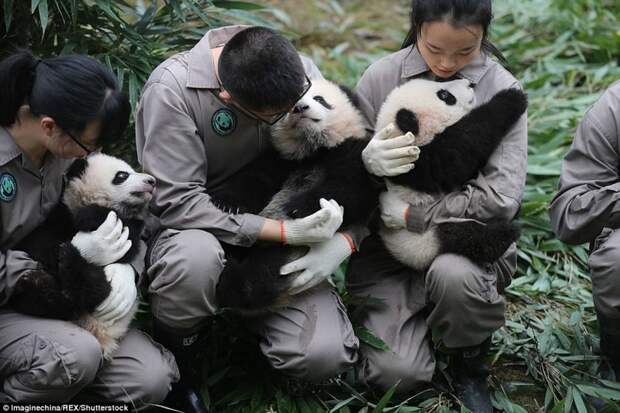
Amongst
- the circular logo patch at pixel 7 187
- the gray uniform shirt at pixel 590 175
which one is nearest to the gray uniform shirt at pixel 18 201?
the circular logo patch at pixel 7 187

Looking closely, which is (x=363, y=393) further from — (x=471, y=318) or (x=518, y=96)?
(x=518, y=96)

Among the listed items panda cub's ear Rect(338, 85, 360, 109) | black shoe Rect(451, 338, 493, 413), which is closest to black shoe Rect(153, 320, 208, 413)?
black shoe Rect(451, 338, 493, 413)

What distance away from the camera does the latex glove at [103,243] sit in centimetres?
328

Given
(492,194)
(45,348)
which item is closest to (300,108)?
(492,194)

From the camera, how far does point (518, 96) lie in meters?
3.54

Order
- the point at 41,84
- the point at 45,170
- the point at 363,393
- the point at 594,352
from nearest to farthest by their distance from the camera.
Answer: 1. the point at 41,84
2. the point at 45,170
3. the point at 363,393
4. the point at 594,352

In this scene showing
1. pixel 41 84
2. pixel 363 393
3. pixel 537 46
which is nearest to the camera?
pixel 41 84

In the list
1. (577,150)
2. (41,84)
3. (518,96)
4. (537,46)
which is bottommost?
(537,46)

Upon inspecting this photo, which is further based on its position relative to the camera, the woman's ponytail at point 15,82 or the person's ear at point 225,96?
the person's ear at point 225,96

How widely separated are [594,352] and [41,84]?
2535 mm

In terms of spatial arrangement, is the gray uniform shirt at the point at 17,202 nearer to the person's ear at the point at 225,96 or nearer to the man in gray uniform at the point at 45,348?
the man in gray uniform at the point at 45,348

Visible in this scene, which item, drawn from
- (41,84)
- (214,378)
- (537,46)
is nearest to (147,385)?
(214,378)

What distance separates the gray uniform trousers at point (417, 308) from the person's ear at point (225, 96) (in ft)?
2.95

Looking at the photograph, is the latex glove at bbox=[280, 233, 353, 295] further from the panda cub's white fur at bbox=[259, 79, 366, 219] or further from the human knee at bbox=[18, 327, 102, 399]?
the human knee at bbox=[18, 327, 102, 399]
